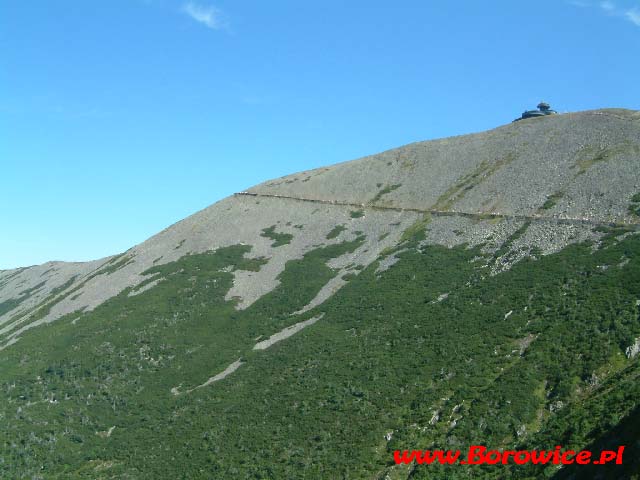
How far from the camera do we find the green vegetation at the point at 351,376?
35.6m

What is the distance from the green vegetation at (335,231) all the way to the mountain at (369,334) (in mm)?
→ 371

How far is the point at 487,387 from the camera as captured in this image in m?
39.1

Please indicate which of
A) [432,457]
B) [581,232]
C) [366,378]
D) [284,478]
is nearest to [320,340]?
[366,378]

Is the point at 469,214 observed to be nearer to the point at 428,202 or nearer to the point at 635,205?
the point at 428,202

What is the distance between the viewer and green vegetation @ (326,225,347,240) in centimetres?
8831

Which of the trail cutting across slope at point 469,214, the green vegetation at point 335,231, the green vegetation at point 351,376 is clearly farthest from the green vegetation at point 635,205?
the green vegetation at point 335,231

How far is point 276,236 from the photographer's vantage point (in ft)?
306

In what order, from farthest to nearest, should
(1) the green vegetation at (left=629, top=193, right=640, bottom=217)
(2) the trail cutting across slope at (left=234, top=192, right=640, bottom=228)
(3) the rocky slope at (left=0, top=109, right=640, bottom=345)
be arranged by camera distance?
(3) the rocky slope at (left=0, top=109, right=640, bottom=345) → (1) the green vegetation at (left=629, top=193, right=640, bottom=217) → (2) the trail cutting across slope at (left=234, top=192, right=640, bottom=228)

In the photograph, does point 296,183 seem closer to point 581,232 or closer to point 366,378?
point 581,232

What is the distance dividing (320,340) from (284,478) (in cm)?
1957

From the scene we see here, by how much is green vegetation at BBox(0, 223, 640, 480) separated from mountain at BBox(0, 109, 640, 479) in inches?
8.1

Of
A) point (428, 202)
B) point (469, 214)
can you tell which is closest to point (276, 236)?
point (428, 202)

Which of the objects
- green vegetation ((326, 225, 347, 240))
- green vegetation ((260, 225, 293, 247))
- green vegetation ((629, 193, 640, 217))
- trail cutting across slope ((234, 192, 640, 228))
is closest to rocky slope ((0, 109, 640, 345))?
trail cutting across slope ((234, 192, 640, 228))

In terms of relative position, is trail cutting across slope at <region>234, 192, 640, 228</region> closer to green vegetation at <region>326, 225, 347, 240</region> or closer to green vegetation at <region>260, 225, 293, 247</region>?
green vegetation at <region>326, 225, 347, 240</region>
